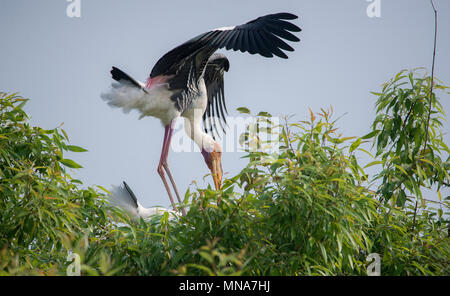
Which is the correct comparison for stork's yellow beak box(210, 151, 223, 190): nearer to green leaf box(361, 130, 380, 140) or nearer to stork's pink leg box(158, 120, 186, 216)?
stork's pink leg box(158, 120, 186, 216)

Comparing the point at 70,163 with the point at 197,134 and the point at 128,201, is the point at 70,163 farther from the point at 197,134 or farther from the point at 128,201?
the point at 197,134

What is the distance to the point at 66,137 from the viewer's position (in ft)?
11.1

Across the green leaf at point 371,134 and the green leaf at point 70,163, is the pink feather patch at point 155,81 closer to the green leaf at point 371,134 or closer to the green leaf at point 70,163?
the green leaf at point 70,163

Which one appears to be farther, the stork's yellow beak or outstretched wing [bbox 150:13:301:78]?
the stork's yellow beak

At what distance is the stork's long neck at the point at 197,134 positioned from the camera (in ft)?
17.9

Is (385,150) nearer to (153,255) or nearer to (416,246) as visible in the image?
(416,246)

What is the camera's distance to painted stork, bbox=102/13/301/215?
4098 mm

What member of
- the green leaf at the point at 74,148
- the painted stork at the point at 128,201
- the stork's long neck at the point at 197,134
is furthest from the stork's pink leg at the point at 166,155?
the green leaf at the point at 74,148

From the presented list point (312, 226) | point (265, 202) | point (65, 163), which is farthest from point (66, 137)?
point (312, 226)

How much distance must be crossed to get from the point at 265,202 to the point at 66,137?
4.69 feet

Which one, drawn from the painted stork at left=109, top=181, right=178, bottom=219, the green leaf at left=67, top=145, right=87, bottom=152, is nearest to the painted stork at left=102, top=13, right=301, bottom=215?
the painted stork at left=109, top=181, right=178, bottom=219

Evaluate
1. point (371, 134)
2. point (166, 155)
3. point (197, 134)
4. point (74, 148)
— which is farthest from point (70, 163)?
point (197, 134)

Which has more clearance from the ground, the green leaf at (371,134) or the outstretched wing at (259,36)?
the outstretched wing at (259,36)
